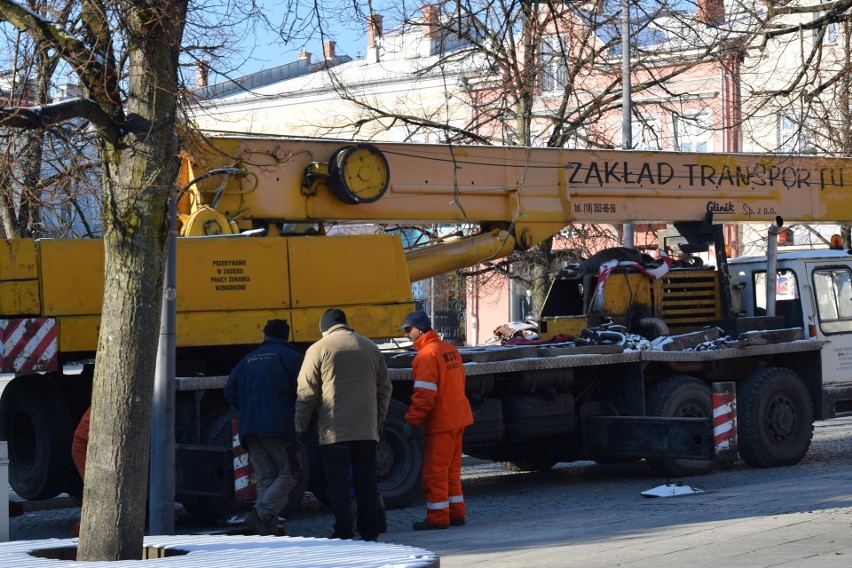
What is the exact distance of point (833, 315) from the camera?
15797mm

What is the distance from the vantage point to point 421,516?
37.8 feet

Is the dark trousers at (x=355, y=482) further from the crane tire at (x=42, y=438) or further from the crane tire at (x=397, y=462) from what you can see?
the crane tire at (x=42, y=438)

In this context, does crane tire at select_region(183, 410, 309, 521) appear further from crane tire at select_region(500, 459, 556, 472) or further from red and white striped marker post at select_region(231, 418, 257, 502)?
crane tire at select_region(500, 459, 556, 472)

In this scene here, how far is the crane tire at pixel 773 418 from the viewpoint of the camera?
14.4 meters

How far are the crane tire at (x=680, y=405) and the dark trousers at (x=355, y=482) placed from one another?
4839 mm

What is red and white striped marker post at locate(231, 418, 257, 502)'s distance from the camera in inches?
417

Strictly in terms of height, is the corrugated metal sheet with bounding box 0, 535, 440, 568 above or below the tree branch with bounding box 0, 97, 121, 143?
below

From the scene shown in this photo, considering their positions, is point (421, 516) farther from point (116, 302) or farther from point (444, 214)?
point (116, 302)

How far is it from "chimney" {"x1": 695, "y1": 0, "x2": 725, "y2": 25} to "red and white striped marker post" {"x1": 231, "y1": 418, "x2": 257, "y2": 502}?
4875 millimetres

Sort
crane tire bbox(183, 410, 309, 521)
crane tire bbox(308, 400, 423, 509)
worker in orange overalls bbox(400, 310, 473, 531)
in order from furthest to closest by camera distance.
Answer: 1. crane tire bbox(308, 400, 423, 509)
2. crane tire bbox(183, 410, 309, 521)
3. worker in orange overalls bbox(400, 310, 473, 531)

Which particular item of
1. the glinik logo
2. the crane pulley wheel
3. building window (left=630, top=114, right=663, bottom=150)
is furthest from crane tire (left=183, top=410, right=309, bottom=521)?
building window (left=630, top=114, right=663, bottom=150)

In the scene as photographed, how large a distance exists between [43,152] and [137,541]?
357cm

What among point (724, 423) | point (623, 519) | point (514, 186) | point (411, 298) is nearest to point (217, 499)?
point (411, 298)

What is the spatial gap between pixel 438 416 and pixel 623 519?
1681 millimetres
